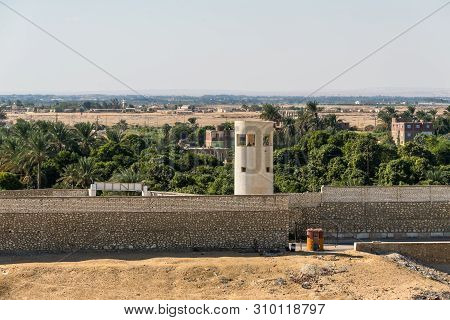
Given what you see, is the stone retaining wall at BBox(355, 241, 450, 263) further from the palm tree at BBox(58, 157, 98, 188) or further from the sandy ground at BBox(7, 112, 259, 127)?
the sandy ground at BBox(7, 112, 259, 127)

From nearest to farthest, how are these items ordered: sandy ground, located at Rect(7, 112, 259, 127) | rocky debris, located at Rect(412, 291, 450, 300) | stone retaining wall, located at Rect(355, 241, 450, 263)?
rocky debris, located at Rect(412, 291, 450, 300), stone retaining wall, located at Rect(355, 241, 450, 263), sandy ground, located at Rect(7, 112, 259, 127)

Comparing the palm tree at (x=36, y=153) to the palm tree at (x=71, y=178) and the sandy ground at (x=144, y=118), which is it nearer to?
the palm tree at (x=71, y=178)

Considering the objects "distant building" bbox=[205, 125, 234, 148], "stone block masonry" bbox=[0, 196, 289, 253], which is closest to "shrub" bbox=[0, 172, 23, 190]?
"stone block masonry" bbox=[0, 196, 289, 253]

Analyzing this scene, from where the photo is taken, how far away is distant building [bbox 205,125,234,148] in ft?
254

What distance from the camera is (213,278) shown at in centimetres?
2489

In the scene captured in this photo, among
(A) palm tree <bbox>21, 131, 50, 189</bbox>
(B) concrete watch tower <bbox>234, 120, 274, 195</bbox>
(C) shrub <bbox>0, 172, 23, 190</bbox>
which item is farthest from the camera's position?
(A) palm tree <bbox>21, 131, 50, 189</bbox>

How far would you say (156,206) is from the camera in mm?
A: 27688

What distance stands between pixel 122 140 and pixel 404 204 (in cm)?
3699

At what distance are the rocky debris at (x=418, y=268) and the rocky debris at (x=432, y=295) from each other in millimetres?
1924

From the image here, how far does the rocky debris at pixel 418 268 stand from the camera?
86.5ft

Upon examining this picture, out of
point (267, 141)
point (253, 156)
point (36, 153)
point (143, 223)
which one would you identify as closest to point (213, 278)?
point (143, 223)

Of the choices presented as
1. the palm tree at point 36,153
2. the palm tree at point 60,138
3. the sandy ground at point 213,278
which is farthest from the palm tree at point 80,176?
the sandy ground at point 213,278

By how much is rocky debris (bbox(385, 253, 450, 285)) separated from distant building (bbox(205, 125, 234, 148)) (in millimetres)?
48677

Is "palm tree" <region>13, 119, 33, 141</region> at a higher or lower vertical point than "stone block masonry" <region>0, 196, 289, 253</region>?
higher
